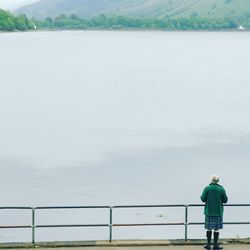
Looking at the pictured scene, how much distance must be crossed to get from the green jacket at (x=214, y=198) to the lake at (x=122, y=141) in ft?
43.2

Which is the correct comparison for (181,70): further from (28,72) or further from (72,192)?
(72,192)

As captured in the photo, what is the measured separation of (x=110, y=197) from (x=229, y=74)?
110213 millimetres

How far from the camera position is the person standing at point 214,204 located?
1727 cm

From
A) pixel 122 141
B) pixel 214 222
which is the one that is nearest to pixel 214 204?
pixel 214 222

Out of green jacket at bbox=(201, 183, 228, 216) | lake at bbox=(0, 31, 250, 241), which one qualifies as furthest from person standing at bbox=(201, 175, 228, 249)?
lake at bbox=(0, 31, 250, 241)

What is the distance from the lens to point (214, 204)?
17422mm

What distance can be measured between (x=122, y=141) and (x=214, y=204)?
139 ft

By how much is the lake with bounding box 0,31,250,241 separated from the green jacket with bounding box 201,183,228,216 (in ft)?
43.2

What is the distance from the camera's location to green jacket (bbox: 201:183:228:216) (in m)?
17.3

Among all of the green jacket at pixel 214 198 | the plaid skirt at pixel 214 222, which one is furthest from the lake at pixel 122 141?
the green jacket at pixel 214 198

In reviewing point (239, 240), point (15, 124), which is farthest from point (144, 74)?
point (239, 240)

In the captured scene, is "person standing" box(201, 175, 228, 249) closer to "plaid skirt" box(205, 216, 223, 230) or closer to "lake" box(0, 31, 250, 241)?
"plaid skirt" box(205, 216, 223, 230)

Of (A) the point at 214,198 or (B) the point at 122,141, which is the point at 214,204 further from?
(B) the point at 122,141

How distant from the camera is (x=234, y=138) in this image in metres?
61.1
